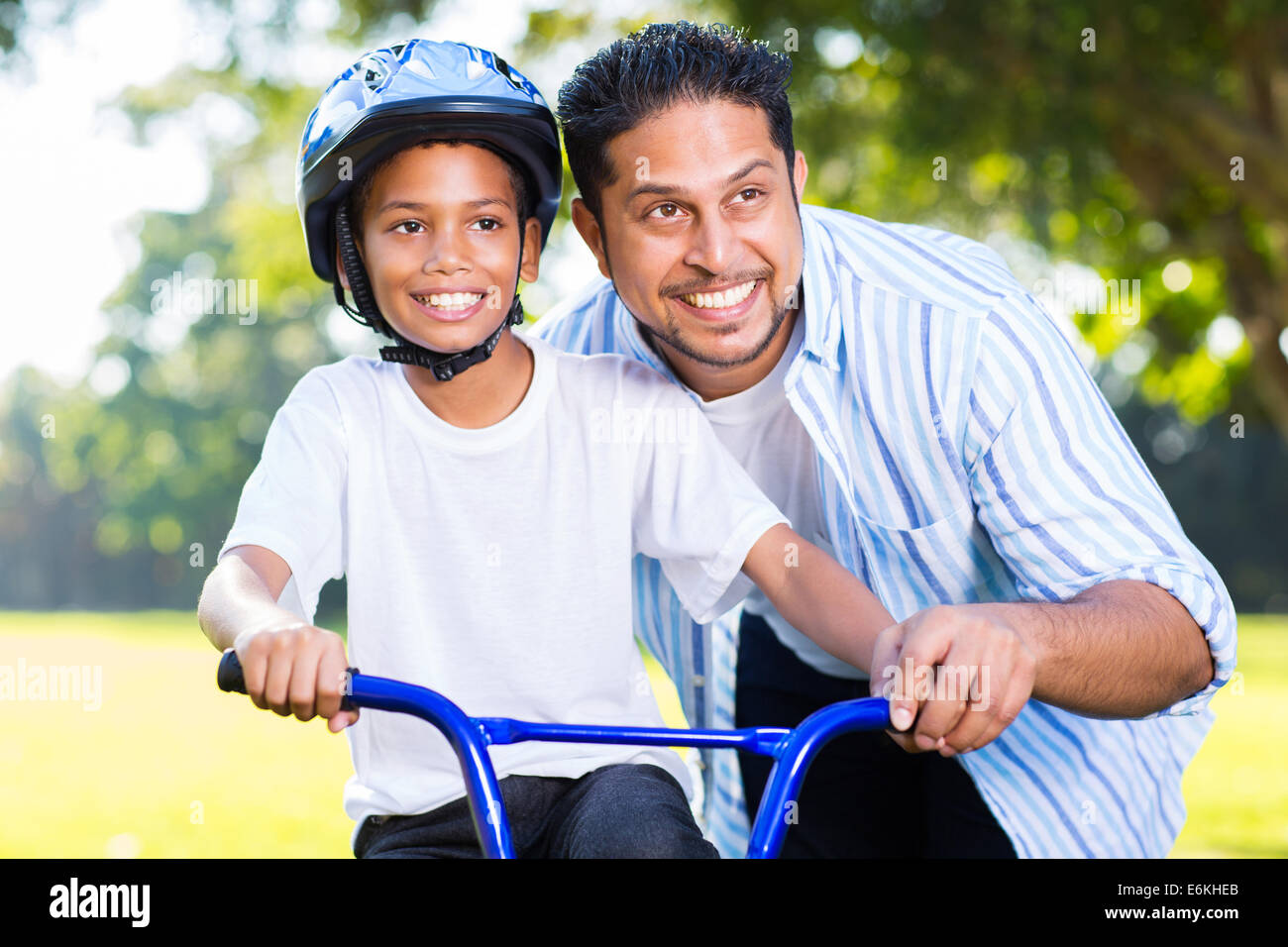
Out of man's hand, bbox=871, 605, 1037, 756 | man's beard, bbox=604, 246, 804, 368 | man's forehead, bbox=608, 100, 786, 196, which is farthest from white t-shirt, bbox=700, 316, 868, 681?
man's hand, bbox=871, 605, 1037, 756

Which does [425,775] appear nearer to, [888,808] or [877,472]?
[877,472]

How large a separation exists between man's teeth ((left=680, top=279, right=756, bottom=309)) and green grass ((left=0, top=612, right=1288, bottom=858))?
70.0 inches

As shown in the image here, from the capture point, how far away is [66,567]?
3984 cm

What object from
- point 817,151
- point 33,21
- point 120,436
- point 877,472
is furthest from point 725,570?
point 120,436

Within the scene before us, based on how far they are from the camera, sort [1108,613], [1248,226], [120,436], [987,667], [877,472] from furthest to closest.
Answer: [120,436], [1248,226], [877,472], [1108,613], [987,667]

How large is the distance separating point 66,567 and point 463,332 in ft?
135

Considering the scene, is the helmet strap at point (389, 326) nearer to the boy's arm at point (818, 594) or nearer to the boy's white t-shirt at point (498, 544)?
the boy's white t-shirt at point (498, 544)

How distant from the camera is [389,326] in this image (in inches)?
108

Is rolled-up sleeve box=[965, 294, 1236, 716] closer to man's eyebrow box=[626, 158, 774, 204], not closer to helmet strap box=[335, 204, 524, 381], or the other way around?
man's eyebrow box=[626, 158, 774, 204]

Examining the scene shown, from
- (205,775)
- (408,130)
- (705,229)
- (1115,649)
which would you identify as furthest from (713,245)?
→ (205,775)

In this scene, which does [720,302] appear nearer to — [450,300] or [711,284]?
[711,284]

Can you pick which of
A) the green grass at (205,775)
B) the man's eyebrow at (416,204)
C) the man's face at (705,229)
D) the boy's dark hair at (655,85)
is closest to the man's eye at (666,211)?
the man's face at (705,229)

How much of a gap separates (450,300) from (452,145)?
1.07 ft

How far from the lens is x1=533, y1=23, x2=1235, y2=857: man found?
98.9 inches
